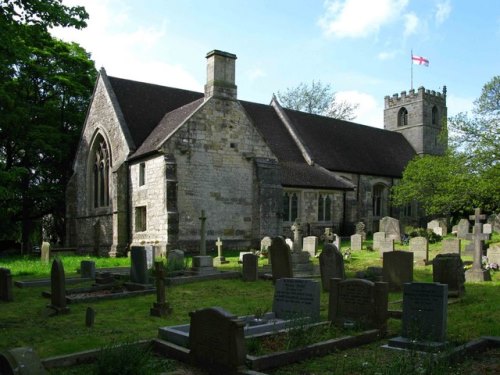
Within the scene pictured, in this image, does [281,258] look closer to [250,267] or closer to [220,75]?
[250,267]

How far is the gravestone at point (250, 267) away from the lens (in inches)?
556

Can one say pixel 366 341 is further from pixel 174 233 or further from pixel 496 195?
pixel 496 195

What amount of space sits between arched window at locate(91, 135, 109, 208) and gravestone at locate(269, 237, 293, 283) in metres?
14.6

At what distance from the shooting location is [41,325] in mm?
8961

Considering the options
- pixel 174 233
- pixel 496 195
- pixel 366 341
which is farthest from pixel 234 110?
pixel 366 341

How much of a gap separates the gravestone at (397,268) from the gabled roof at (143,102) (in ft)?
47.7

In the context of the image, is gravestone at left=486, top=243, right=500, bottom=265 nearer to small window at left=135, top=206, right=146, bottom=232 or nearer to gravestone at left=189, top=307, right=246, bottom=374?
gravestone at left=189, top=307, right=246, bottom=374

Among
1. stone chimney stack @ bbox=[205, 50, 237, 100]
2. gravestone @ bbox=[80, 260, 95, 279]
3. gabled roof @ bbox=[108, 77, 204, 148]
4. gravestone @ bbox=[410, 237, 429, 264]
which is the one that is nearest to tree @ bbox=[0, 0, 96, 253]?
gabled roof @ bbox=[108, 77, 204, 148]

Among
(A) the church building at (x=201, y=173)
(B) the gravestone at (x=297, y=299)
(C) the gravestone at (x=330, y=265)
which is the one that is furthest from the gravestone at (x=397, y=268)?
(A) the church building at (x=201, y=173)

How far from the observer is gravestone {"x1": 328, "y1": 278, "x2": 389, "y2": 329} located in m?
7.77

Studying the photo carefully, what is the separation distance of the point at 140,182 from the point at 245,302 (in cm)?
1268

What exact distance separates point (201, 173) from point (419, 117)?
2440cm

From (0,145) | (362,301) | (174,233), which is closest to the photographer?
(362,301)

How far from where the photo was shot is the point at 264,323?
8.04m
